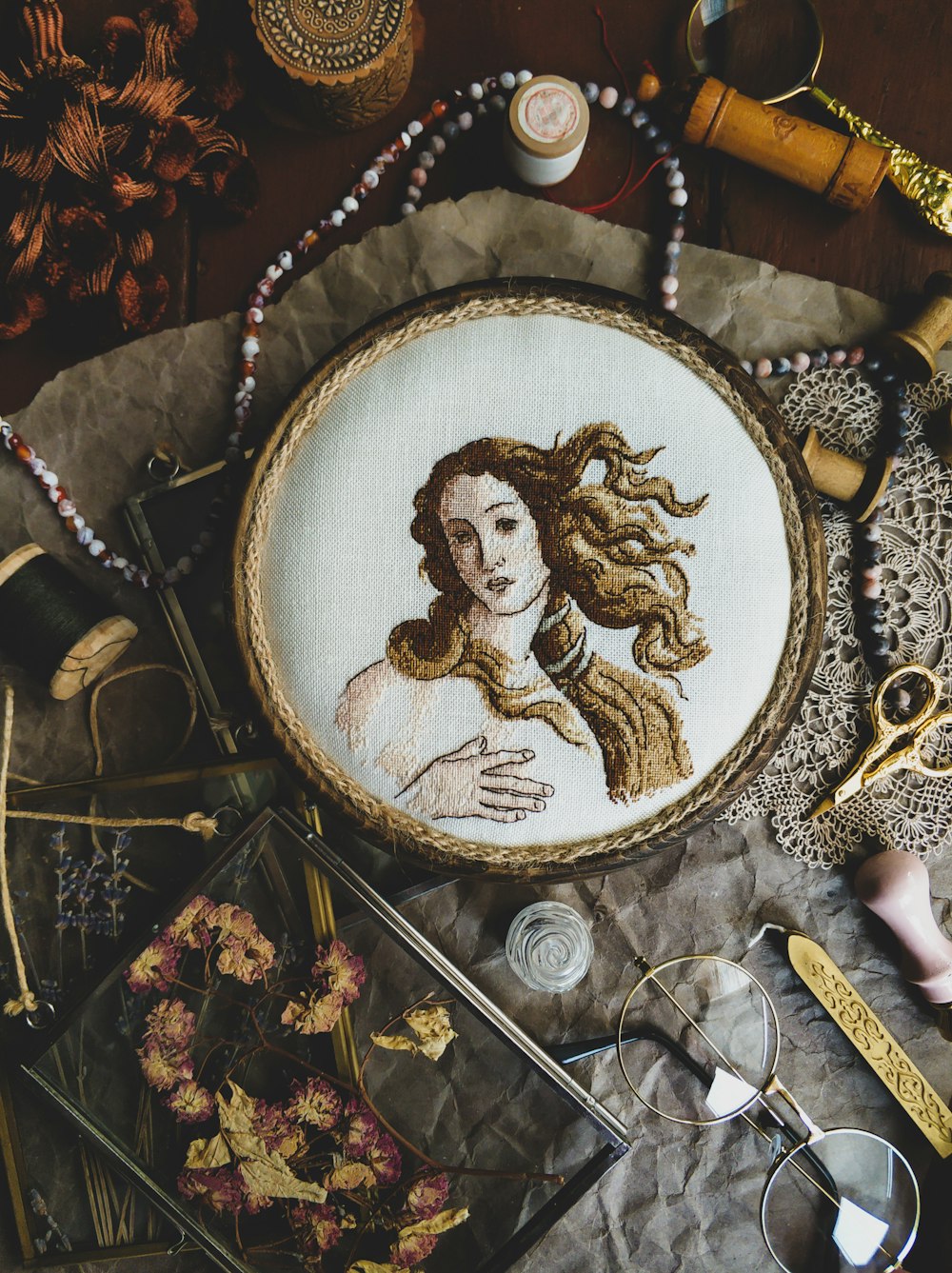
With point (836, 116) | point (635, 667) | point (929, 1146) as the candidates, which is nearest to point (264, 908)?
point (635, 667)

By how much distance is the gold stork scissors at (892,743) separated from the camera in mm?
934

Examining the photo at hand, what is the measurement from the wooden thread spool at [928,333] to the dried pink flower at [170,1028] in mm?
982

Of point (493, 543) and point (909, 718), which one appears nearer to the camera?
point (493, 543)

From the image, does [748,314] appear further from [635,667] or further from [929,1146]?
[929,1146]

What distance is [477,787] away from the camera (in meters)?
0.75

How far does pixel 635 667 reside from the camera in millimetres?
741

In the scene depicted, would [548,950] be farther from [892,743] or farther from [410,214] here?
[410,214]

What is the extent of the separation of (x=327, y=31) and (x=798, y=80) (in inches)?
20.2

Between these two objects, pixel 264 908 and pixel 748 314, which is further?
pixel 748 314

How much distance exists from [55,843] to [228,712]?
0.24m

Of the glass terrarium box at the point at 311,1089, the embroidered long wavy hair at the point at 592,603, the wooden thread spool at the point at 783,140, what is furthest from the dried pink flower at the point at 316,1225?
the wooden thread spool at the point at 783,140

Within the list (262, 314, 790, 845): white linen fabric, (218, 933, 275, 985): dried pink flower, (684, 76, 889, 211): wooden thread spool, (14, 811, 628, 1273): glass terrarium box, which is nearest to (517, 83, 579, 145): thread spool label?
(684, 76, 889, 211): wooden thread spool

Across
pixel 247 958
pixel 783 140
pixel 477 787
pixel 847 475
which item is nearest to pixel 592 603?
pixel 477 787

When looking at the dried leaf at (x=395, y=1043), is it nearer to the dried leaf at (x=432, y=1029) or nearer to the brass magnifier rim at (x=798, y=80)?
the dried leaf at (x=432, y=1029)
